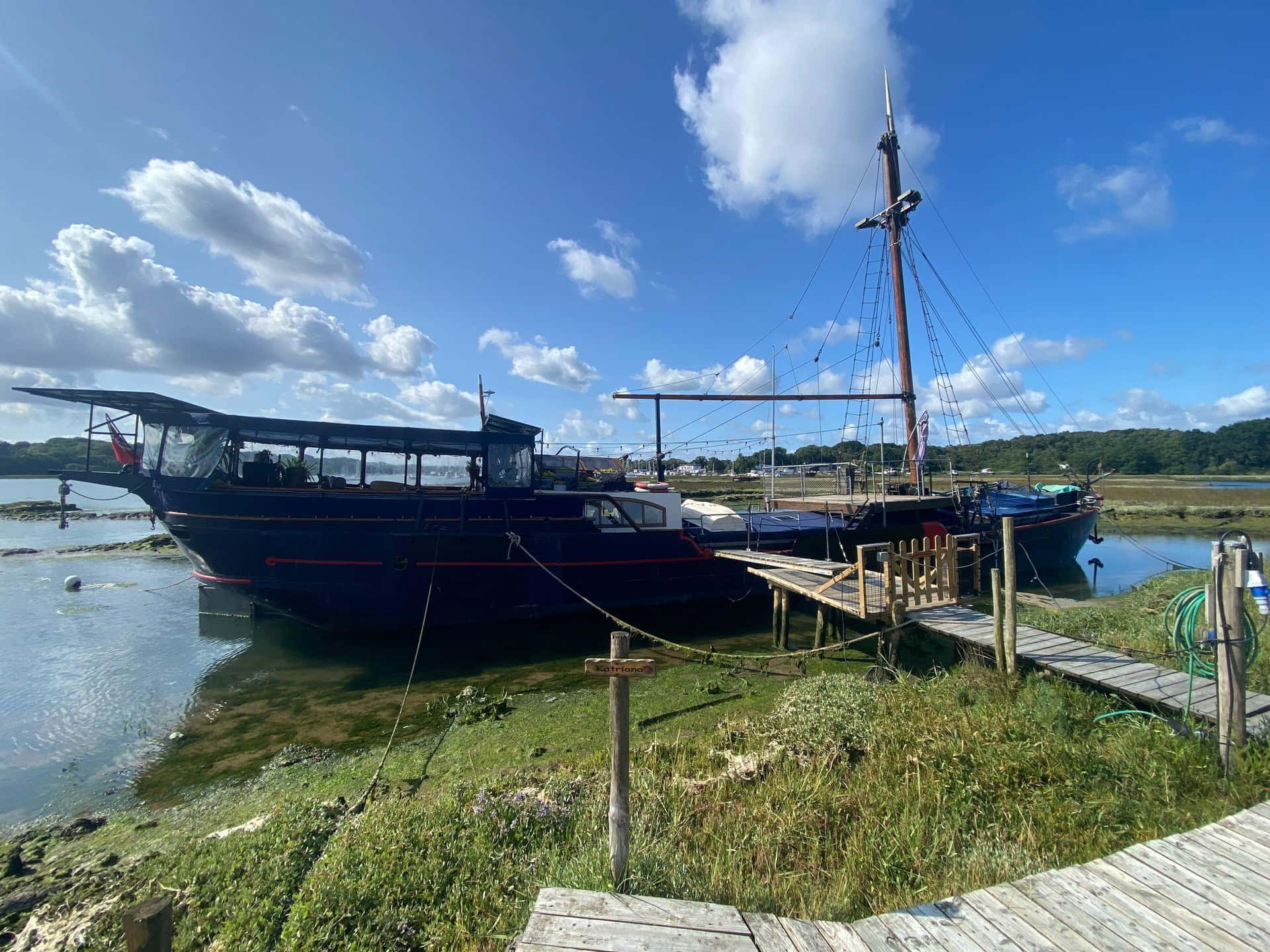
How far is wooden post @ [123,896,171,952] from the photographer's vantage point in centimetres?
245

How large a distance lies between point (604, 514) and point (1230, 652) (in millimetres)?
11239

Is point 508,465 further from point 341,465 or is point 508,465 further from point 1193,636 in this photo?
point 1193,636

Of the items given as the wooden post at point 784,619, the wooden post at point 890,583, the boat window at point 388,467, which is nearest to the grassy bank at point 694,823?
the wooden post at point 890,583

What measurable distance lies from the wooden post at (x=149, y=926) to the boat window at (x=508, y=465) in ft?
34.7

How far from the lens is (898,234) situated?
19250 mm

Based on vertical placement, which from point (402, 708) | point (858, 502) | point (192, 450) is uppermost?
point (192, 450)

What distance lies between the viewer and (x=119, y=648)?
12594 millimetres

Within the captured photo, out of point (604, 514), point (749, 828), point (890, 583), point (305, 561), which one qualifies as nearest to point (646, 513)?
point (604, 514)

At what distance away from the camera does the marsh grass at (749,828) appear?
3.49m

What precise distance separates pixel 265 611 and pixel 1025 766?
16.5m

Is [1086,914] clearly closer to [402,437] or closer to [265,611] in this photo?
[402,437]

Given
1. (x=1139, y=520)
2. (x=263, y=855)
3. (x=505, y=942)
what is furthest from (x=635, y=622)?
(x=1139, y=520)

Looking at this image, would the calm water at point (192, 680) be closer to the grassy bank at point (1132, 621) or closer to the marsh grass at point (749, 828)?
the marsh grass at point (749, 828)

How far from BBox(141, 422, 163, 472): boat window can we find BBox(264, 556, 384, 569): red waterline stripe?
3.25 meters
